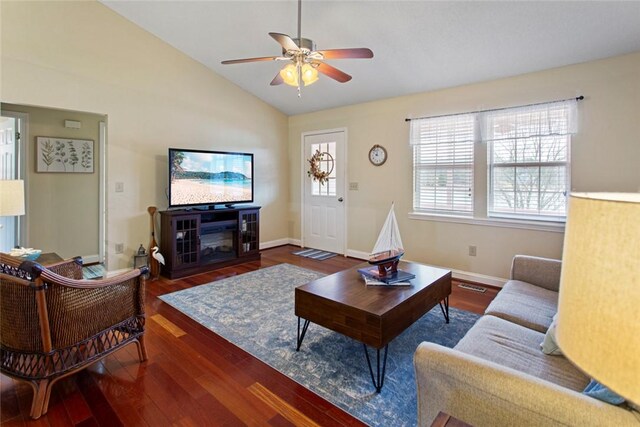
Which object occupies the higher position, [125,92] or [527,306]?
[125,92]

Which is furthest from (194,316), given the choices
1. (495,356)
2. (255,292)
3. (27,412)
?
(495,356)

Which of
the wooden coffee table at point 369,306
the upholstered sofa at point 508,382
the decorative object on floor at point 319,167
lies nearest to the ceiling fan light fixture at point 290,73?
the wooden coffee table at point 369,306

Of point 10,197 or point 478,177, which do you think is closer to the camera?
point 10,197

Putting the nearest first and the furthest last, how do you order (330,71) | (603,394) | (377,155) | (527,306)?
(603,394)
(527,306)
(330,71)
(377,155)

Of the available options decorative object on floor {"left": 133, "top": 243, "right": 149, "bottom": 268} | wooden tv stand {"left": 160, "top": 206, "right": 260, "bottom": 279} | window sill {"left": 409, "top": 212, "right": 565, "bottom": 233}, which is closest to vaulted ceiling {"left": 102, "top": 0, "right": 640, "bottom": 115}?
window sill {"left": 409, "top": 212, "right": 565, "bottom": 233}

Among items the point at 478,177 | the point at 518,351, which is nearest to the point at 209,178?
the point at 478,177

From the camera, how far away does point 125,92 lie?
4.11m

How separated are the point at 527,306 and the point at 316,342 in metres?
1.51

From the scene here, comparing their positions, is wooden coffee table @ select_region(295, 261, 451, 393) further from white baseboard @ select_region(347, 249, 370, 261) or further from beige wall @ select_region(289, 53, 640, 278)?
white baseboard @ select_region(347, 249, 370, 261)

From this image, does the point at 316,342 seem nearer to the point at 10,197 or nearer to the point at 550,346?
the point at 550,346

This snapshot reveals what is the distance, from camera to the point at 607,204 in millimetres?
520

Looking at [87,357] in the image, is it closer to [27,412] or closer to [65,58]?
[27,412]

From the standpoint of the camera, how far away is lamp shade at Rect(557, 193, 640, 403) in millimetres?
496

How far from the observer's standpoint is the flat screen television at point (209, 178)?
439 centimetres
